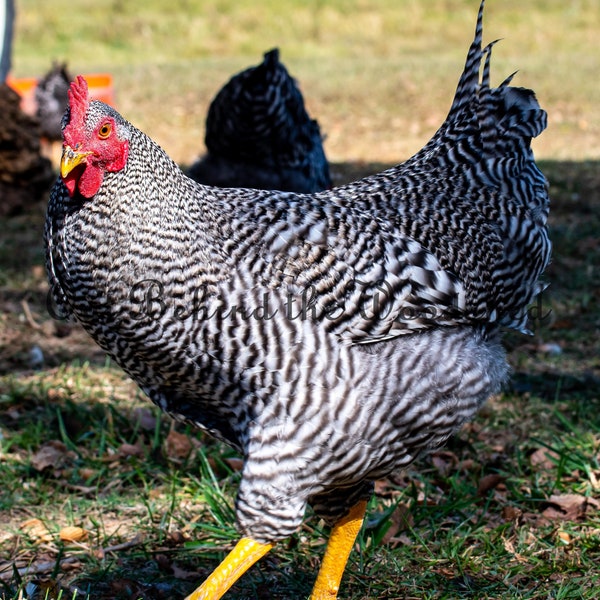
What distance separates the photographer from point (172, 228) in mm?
3059

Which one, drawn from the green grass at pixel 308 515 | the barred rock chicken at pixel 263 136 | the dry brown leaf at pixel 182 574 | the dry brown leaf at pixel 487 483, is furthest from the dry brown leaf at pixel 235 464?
the barred rock chicken at pixel 263 136

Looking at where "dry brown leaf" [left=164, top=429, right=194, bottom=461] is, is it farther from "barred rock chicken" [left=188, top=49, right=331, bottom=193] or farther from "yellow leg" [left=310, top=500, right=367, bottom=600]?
"barred rock chicken" [left=188, top=49, right=331, bottom=193]

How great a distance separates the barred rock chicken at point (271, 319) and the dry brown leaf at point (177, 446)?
1270 millimetres

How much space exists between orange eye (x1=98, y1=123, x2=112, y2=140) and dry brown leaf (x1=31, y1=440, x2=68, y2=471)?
2173 millimetres

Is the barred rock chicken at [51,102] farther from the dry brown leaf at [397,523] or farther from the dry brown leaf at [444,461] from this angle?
the dry brown leaf at [397,523]

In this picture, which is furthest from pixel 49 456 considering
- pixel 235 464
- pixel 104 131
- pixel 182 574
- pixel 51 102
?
pixel 51 102

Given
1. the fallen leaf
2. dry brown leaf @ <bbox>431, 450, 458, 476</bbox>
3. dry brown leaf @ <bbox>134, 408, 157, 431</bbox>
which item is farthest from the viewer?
dry brown leaf @ <bbox>134, 408, 157, 431</bbox>

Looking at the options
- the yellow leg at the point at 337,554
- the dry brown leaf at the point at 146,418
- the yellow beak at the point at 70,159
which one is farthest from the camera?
the dry brown leaf at the point at 146,418

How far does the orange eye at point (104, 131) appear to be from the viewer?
2941mm

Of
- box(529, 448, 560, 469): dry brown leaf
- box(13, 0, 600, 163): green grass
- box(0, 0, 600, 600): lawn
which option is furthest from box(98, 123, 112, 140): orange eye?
box(13, 0, 600, 163): green grass

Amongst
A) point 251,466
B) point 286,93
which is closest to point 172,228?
point 251,466

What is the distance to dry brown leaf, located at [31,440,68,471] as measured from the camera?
14.5 feet

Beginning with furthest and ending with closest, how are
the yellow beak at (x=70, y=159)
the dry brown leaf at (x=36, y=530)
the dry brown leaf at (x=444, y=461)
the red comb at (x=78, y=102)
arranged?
the dry brown leaf at (x=444, y=461) < the dry brown leaf at (x=36, y=530) < the red comb at (x=78, y=102) < the yellow beak at (x=70, y=159)

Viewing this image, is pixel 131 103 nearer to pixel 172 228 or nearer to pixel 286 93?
pixel 286 93
